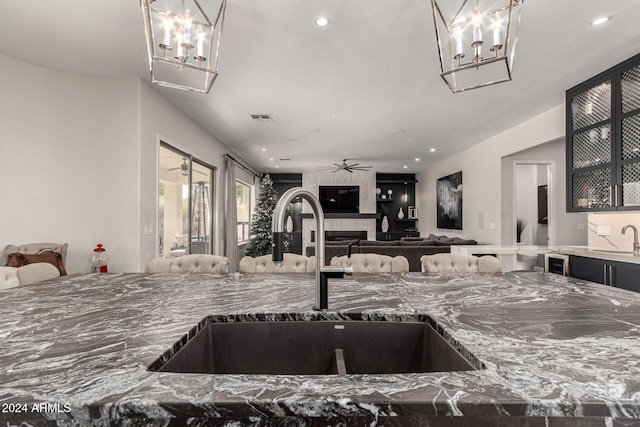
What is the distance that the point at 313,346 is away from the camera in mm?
963

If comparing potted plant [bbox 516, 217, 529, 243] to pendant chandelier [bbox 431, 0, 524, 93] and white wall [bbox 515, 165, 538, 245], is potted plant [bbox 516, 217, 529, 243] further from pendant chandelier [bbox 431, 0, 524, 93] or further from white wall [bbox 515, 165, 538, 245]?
pendant chandelier [bbox 431, 0, 524, 93]

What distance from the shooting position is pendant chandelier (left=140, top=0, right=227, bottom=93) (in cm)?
163

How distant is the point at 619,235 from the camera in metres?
3.96

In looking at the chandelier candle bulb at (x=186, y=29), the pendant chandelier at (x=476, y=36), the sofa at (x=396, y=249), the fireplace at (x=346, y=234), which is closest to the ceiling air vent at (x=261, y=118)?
the sofa at (x=396, y=249)

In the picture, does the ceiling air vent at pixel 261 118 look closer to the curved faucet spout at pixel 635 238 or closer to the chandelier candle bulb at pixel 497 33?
the chandelier candle bulb at pixel 497 33

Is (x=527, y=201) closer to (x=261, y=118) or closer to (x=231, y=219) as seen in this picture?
(x=261, y=118)

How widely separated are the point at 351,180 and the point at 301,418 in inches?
403

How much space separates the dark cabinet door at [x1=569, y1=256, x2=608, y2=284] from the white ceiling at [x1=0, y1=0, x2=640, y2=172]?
1969 mm

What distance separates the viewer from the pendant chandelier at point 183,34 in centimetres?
163

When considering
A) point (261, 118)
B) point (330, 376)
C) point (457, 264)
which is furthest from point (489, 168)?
point (330, 376)

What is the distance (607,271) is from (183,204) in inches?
205

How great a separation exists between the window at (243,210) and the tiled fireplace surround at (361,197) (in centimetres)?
177

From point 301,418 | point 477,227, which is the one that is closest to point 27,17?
point 301,418

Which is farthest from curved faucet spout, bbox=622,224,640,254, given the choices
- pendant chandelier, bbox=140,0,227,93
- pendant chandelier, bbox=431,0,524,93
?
pendant chandelier, bbox=140,0,227,93
